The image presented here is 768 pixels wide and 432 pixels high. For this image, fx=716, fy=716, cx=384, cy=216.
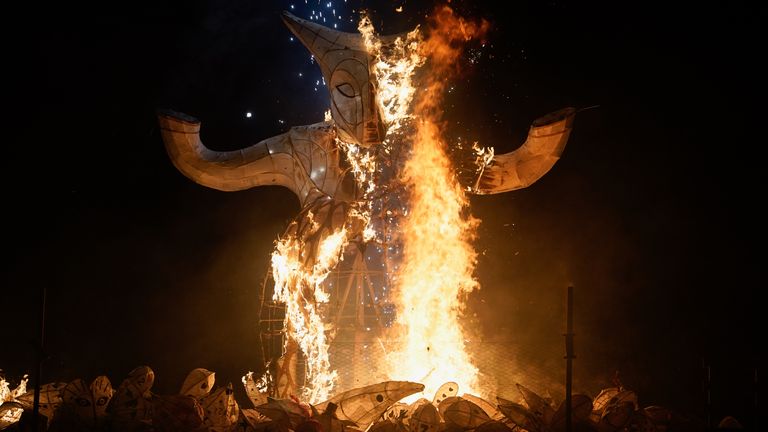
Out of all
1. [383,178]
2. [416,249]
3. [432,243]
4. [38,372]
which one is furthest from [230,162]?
[38,372]

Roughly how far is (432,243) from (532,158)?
5.45 ft

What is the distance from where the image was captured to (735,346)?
10.1 m

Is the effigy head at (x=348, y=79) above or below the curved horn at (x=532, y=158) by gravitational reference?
above

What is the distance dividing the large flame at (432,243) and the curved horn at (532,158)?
0.49 meters

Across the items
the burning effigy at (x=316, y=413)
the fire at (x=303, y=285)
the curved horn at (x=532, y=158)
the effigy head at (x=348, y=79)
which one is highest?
the effigy head at (x=348, y=79)

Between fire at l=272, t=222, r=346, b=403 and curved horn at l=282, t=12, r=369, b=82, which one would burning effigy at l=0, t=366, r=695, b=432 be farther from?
curved horn at l=282, t=12, r=369, b=82

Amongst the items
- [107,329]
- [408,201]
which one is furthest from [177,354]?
[408,201]

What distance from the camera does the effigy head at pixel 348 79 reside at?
25.3ft

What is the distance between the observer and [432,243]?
909 cm

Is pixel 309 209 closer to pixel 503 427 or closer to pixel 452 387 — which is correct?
pixel 452 387

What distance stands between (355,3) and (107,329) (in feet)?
19.2

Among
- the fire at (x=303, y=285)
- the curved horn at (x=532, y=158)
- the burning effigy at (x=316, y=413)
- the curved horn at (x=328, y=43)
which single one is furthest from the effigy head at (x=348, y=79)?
the burning effigy at (x=316, y=413)

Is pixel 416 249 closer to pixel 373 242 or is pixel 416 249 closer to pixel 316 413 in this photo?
pixel 373 242

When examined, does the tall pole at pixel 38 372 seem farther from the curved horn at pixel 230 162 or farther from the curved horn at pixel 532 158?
the curved horn at pixel 532 158
